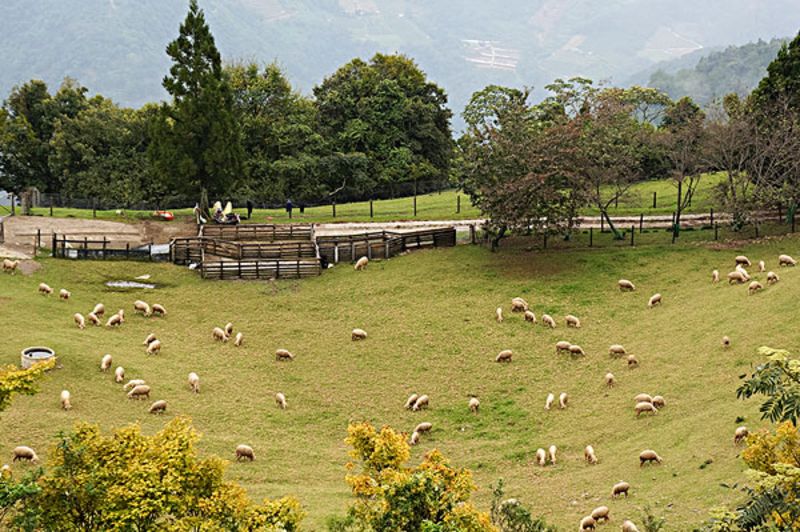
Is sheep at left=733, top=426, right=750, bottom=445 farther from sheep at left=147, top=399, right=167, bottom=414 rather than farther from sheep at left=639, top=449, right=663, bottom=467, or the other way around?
sheep at left=147, top=399, right=167, bottom=414

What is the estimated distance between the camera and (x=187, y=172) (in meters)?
61.6

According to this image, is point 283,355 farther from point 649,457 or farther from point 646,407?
point 649,457

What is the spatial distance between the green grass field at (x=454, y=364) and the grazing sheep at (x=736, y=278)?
4.31 ft

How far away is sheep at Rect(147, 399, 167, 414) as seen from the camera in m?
31.1

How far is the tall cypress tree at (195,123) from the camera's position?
6194 centimetres

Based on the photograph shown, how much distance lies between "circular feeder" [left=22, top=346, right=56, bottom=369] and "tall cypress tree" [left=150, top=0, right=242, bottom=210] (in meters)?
29.4

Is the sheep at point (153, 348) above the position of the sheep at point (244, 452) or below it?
above

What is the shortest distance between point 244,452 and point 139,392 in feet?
21.5

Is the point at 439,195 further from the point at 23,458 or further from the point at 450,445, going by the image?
the point at 23,458

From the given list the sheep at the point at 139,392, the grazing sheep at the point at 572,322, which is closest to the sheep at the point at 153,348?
the sheep at the point at 139,392

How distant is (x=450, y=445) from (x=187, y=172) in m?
37.6

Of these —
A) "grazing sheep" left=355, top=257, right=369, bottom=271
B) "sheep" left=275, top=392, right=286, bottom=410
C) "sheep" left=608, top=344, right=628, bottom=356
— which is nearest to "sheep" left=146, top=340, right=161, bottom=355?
"sheep" left=275, top=392, right=286, bottom=410

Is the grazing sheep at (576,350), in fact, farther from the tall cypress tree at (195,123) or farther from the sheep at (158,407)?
the tall cypress tree at (195,123)

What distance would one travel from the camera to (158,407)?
102ft
